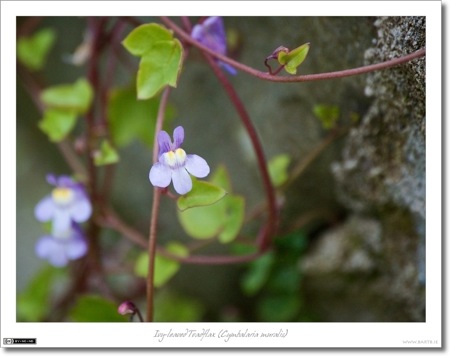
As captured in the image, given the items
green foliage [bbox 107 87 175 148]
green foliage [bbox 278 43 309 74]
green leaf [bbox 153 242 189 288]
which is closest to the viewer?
green foliage [bbox 278 43 309 74]

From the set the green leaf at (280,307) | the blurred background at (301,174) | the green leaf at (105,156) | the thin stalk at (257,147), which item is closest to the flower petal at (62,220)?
the green leaf at (105,156)

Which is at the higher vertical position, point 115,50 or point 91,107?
point 115,50

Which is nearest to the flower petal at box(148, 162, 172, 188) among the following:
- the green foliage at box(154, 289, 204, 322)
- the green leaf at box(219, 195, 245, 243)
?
the green leaf at box(219, 195, 245, 243)

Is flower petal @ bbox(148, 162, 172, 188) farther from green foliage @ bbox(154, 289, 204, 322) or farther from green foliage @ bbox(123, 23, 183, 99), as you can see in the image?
green foliage @ bbox(154, 289, 204, 322)

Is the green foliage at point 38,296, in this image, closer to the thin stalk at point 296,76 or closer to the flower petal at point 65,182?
the flower petal at point 65,182

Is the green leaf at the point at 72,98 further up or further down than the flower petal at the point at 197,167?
further up
